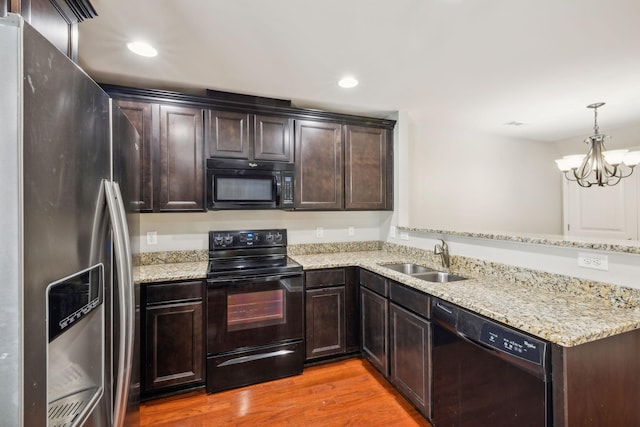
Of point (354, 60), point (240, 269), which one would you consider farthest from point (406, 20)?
point (240, 269)

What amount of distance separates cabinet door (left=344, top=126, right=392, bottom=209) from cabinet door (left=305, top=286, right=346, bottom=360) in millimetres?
933

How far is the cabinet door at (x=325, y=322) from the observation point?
8.31ft

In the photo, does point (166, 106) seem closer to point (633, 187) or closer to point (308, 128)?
point (308, 128)

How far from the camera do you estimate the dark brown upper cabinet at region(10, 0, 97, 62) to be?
0.93 meters

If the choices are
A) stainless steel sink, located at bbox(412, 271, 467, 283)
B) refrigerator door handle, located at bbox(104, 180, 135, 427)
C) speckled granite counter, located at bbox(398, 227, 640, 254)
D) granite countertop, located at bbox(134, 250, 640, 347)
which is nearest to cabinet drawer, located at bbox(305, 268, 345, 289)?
granite countertop, located at bbox(134, 250, 640, 347)

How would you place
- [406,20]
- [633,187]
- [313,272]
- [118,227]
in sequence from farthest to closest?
[633,187] < [313,272] < [406,20] < [118,227]

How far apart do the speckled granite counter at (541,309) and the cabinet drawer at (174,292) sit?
1.47 m

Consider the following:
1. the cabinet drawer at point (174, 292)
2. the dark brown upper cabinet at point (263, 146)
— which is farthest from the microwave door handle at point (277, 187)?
the cabinet drawer at point (174, 292)

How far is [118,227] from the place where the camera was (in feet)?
3.26

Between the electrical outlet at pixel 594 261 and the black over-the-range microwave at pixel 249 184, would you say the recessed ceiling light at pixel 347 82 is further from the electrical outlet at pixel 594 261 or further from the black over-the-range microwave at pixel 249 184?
the electrical outlet at pixel 594 261

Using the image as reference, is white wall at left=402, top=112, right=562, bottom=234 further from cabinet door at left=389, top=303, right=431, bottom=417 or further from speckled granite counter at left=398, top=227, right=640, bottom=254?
cabinet door at left=389, top=303, right=431, bottom=417

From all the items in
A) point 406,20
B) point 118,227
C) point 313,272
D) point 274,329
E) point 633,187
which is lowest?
point 274,329

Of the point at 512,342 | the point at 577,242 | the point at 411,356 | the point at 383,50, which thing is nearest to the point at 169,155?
the point at 383,50

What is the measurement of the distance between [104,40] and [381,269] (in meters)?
2.44
